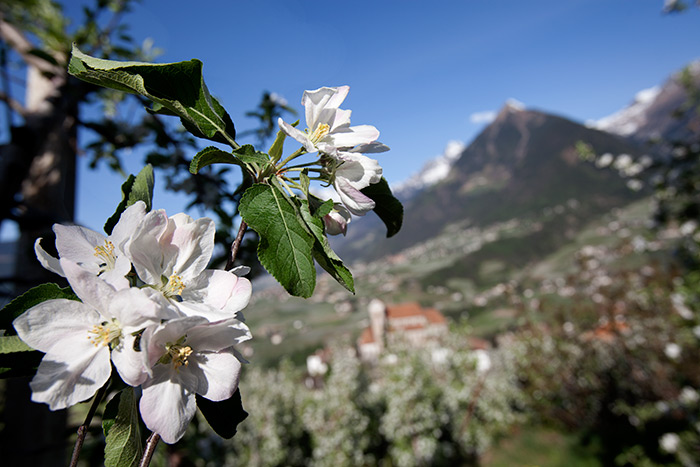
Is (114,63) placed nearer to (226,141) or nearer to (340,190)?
(226,141)

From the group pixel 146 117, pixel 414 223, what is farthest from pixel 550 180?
pixel 146 117

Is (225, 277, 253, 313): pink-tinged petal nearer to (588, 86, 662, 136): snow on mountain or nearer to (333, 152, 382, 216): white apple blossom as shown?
(333, 152, 382, 216): white apple blossom

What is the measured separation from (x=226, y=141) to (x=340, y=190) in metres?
0.22

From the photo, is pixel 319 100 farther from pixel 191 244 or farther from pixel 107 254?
pixel 107 254

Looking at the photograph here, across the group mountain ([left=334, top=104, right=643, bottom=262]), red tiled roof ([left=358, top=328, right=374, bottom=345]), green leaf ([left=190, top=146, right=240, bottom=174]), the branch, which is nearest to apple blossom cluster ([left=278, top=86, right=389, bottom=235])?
green leaf ([left=190, top=146, right=240, bottom=174])

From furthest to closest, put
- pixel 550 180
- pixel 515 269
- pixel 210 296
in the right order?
pixel 550 180 < pixel 515 269 < pixel 210 296

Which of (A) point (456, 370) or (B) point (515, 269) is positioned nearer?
(A) point (456, 370)

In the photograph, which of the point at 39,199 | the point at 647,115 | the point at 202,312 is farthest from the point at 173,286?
the point at 647,115

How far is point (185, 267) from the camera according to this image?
592 millimetres

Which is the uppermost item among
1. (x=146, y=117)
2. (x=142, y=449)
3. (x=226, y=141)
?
(x=146, y=117)

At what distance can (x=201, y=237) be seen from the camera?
0.60m

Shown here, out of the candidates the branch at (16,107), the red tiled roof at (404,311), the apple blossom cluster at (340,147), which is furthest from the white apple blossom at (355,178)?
the red tiled roof at (404,311)

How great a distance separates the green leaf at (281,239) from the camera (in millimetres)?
534

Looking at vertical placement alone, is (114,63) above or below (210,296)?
above
